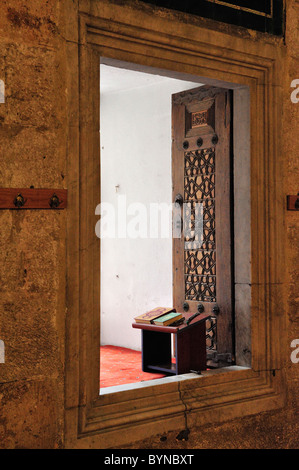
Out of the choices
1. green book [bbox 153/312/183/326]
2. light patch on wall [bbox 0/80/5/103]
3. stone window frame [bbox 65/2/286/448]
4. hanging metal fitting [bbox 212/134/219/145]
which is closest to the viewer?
light patch on wall [bbox 0/80/5/103]

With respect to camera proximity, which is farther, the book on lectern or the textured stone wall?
the book on lectern

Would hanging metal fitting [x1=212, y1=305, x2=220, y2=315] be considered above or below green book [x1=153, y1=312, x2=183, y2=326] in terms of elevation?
above

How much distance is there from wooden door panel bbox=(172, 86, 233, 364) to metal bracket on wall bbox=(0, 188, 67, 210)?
170cm

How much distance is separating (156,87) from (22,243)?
383 centimetres

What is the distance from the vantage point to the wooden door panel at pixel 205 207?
4602mm

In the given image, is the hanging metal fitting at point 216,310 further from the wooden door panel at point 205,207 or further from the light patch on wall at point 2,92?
the light patch on wall at point 2,92

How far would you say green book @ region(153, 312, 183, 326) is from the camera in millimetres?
4559

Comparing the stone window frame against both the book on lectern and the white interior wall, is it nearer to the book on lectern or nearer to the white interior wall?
the book on lectern

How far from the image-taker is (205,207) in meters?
4.83

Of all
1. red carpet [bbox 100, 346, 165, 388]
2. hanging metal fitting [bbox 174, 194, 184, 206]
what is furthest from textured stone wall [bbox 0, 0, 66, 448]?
hanging metal fitting [bbox 174, 194, 184, 206]

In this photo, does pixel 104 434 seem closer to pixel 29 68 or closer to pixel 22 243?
pixel 22 243

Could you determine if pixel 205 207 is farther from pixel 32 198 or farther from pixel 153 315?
pixel 32 198

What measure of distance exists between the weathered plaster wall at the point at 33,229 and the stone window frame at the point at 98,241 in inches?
3.0
